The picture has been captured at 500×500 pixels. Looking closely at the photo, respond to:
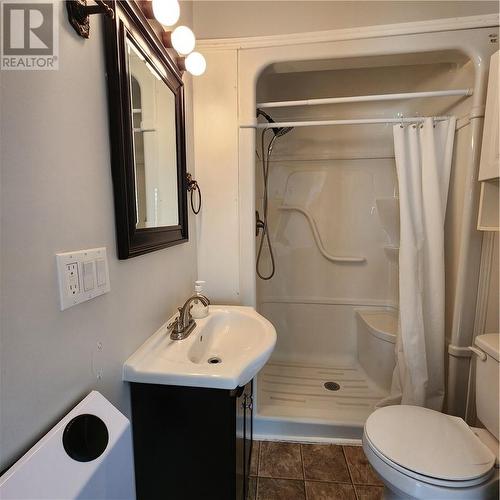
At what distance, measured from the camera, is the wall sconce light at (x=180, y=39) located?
101cm

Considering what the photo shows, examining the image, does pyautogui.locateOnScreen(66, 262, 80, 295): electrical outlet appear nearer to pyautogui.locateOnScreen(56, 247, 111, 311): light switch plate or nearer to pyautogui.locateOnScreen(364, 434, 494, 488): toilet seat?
pyautogui.locateOnScreen(56, 247, 111, 311): light switch plate

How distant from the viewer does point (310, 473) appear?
1.42 meters

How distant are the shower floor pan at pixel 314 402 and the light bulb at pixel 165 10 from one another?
200 centimetres

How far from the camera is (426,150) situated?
1.43m

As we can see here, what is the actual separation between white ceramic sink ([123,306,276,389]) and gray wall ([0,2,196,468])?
0.09 metres

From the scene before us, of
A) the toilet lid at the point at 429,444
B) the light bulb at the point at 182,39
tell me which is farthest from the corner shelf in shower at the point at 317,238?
the light bulb at the point at 182,39

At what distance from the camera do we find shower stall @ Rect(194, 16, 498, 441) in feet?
4.56

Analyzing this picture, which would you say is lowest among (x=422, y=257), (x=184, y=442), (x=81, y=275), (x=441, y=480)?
(x=441, y=480)

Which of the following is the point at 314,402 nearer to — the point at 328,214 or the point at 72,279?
the point at 328,214

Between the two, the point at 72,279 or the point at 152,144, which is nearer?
the point at 72,279

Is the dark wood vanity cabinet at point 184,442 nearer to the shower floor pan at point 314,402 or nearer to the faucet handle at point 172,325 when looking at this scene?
the faucet handle at point 172,325

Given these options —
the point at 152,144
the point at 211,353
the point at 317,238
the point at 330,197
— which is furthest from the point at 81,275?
the point at 330,197

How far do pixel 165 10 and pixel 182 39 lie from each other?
0.16 meters

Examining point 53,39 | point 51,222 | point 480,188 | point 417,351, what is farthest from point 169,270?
point 480,188
